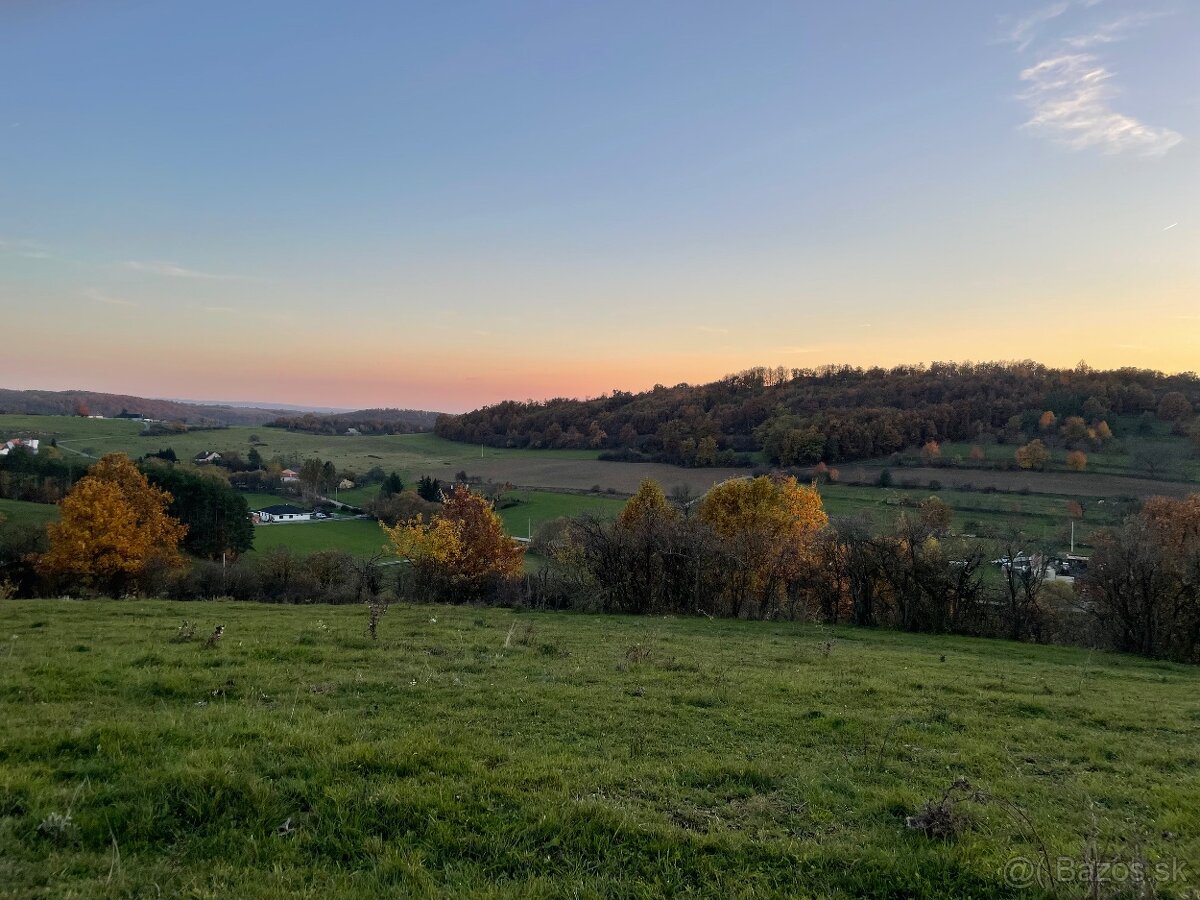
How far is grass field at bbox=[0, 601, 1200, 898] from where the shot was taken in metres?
4.44

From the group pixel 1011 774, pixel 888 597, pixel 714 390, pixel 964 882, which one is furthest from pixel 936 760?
pixel 714 390

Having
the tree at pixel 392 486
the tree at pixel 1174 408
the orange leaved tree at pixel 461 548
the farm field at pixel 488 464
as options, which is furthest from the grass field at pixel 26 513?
the tree at pixel 1174 408

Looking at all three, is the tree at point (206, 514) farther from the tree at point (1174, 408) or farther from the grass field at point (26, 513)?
the tree at point (1174, 408)

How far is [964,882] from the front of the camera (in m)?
4.43

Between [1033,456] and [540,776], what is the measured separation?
84079 mm

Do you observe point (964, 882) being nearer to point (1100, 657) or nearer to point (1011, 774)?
point (1011, 774)

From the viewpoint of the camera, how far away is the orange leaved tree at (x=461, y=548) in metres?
30.3

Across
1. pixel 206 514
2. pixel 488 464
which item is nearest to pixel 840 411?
pixel 488 464

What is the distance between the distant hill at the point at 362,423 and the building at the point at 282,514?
61877 mm

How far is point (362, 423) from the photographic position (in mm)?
157000

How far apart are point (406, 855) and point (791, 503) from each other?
37957mm

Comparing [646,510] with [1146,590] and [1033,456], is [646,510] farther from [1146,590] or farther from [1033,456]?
[1033,456]

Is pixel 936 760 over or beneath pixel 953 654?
over

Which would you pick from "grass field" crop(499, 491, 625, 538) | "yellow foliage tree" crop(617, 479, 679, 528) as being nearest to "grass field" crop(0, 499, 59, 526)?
"grass field" crop(499, 491, 625, 538)
